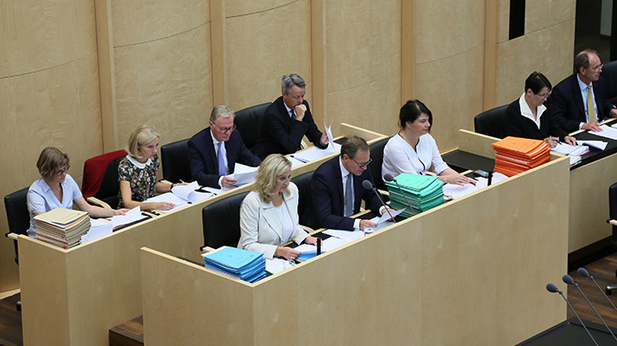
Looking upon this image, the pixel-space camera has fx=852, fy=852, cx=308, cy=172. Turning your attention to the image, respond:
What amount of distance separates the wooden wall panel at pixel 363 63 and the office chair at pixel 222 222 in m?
2.94

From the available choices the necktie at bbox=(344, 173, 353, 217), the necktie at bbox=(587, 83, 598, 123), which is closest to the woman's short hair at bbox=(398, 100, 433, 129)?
the necktie at bbox=(344, 173, 353, 217)

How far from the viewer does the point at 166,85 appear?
7113 mm

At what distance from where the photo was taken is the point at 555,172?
18.1ft

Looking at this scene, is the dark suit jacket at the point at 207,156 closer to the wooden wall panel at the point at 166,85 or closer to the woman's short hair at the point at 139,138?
the woman's short hair at the point at 139,138

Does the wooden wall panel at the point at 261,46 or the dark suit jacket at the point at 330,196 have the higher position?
the wooden wall panel at the point at 261,46

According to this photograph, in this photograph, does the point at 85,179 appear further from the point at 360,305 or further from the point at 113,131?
the point at 360,305

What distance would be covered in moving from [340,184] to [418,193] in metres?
0.72

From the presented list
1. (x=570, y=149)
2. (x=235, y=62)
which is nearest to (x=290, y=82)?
(x=235, y=62)

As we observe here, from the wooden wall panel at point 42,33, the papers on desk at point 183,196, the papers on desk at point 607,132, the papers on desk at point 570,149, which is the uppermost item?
the wooden wall panel at point 42,33

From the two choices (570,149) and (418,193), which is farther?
(570,149)

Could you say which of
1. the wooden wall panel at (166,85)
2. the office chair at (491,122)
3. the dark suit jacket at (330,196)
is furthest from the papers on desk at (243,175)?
the office chair at (491,122)

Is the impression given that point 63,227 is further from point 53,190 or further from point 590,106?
point 590,106

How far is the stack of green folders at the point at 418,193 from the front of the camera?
4980 millimetres

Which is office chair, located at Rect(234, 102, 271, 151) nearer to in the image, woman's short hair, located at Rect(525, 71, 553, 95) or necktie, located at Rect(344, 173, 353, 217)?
necktie, located at Rect(344, 173, 353, 217)
